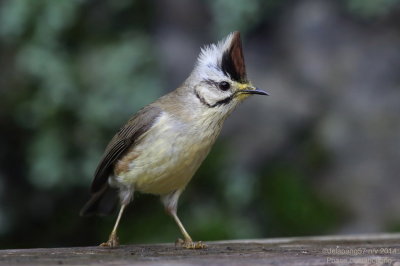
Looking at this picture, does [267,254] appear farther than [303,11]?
No

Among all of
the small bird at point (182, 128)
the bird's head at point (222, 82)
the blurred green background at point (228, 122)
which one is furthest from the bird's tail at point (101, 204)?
the blurred green background at point (228, 122)

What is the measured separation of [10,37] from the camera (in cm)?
696

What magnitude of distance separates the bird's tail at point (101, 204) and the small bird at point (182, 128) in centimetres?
A: 42

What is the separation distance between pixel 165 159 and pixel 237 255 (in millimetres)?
1155

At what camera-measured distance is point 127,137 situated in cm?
471

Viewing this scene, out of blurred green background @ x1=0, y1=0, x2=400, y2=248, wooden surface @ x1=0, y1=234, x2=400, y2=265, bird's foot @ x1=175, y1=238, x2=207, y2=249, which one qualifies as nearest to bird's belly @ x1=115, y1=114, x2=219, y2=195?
bird's foot @ x1=175, y1=238, x2=207, y2=249

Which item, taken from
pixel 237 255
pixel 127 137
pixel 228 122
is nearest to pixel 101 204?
pixel 127 137

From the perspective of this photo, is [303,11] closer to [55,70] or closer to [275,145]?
[275,145]

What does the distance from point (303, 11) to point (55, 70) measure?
9.42 feet

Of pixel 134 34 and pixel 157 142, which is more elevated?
pixel 134 34

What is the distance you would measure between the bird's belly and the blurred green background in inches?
87.2

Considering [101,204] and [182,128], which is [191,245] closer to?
[182,128]

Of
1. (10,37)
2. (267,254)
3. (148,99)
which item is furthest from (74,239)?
(267,254)

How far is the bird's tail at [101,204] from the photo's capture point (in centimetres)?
520
